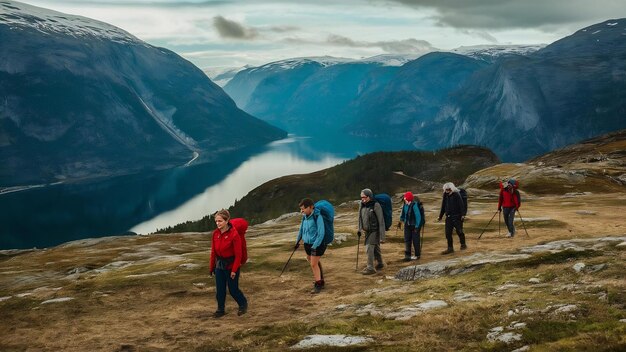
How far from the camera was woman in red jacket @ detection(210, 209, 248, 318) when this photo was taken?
16859 millimetres

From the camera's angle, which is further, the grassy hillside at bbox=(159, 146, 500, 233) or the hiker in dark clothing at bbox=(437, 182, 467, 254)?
the grassy hillside at bbox=(159, 146, 500, 233)

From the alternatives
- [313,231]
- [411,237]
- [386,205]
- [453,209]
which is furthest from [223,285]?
[453,209]

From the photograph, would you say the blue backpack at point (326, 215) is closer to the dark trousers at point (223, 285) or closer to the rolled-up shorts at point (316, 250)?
the rolled-up shorts at point (316, 250)

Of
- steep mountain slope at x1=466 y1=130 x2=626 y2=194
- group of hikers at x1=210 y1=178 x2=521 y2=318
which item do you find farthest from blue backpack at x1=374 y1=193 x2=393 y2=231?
steep mountain slope at x1=466 y1=130 x2=626 y2=194

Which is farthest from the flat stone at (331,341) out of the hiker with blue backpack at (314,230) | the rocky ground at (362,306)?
the hiker with blue backpack at (314,230)

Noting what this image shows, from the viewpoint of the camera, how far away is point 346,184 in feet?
623

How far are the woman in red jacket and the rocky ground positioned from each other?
2.32ft

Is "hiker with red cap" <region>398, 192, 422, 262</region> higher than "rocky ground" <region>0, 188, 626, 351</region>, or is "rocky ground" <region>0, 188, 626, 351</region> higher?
"hiker with red cap" <region>398, 192, 422, 262</region>

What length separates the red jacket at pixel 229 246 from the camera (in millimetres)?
16875

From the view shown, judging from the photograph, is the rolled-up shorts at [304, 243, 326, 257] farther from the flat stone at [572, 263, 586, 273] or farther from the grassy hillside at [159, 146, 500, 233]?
the grassy hillside at [159, 146, 500, 233]

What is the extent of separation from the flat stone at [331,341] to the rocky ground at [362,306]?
0.03 meters

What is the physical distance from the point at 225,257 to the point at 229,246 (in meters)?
0.46

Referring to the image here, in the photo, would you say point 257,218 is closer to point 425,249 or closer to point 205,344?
point 425,249

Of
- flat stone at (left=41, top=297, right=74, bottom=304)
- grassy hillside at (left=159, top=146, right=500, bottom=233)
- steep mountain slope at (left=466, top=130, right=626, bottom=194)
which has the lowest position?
grassy hillside at (left=159, top=146, right=500, bottom=233)
